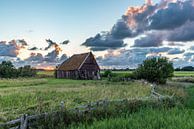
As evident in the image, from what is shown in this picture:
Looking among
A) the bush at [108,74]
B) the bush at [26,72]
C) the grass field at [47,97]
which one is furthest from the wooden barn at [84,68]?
the grass field at [47,97]

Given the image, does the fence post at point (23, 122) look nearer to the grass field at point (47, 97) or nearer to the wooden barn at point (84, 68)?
the grass field at point (47, 97)

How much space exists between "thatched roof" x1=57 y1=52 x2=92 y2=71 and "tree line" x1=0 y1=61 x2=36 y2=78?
1129cm

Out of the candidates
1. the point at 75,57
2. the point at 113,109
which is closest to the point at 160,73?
the point at 75,57

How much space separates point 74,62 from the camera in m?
77.1

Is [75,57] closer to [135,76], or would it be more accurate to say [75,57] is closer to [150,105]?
[135,76]

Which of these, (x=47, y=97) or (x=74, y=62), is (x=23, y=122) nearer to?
(x=47, y=97)

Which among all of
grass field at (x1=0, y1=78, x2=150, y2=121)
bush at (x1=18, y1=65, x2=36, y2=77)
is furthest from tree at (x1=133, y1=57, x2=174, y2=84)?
bush at (x1=18, y1=65, x2=36, y2=77)

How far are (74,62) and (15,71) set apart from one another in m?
20.1

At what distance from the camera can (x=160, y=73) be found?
182ft

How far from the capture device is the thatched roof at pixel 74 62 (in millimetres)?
73188

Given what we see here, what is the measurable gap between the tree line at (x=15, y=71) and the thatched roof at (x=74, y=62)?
37.0ft

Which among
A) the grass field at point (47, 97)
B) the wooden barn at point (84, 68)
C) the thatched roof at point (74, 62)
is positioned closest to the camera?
the grass field at point (47, 97)

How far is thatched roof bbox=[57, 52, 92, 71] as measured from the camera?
73.2m

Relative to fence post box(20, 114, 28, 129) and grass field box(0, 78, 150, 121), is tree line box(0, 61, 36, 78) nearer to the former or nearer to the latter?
grass field box(0, 78, 150, 121)
